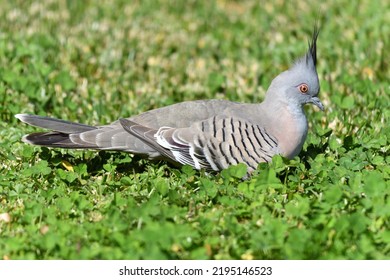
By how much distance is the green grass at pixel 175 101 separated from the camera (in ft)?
14.2

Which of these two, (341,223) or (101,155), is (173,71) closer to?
(101,155)

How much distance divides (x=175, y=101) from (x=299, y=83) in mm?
1972

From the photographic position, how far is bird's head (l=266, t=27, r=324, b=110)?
5430 mm

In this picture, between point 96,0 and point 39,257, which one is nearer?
point 39,257

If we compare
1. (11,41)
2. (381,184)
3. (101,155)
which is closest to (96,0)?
(11,41)

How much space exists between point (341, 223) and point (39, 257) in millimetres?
1527

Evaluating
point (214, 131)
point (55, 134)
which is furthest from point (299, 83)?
point (55, 134)

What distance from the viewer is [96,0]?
9.34 m

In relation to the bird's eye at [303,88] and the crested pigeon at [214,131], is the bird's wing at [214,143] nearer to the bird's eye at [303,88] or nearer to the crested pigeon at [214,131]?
the crested pigeon at [214,131]

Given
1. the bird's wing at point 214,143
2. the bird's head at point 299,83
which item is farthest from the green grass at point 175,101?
the bird's head at point 299,83

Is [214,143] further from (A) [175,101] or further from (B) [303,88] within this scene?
(A) [175,101]

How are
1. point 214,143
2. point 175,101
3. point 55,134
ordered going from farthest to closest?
point 175,101, point 55,134, point 214,143

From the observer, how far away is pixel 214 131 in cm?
530

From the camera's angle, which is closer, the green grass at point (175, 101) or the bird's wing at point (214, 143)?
the green grass at point (175, 101)
